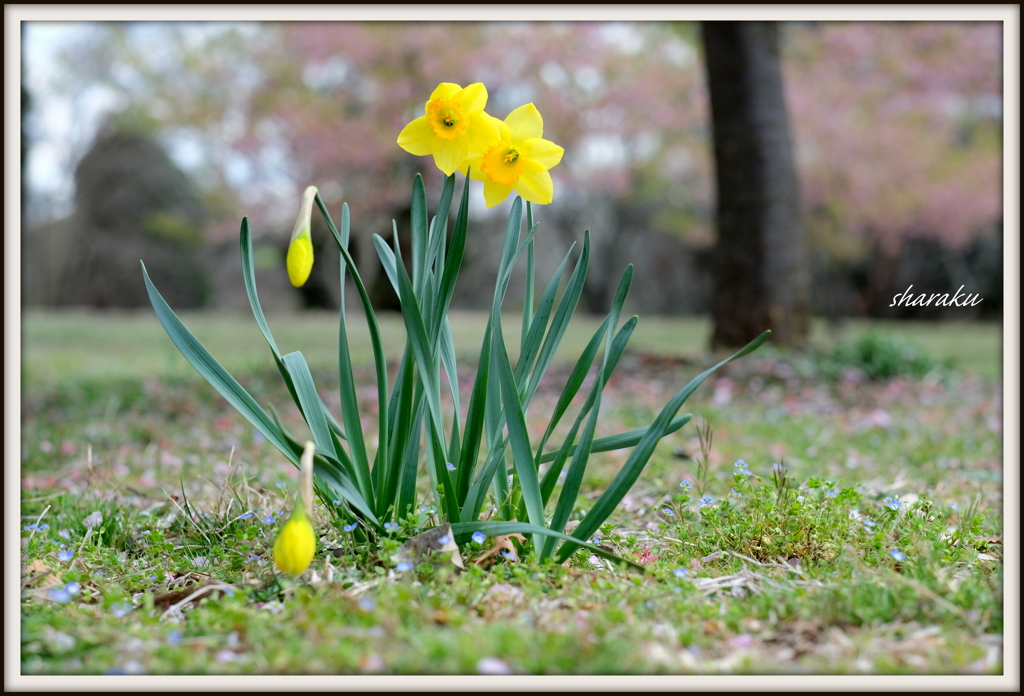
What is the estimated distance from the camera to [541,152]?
151cm

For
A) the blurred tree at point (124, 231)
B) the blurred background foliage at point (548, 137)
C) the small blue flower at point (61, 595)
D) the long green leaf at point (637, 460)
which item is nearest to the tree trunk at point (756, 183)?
the blurred background foliage at point (548, 137)

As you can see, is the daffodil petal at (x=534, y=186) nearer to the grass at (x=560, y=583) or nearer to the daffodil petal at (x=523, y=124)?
the daffodil petal at (x=523, y=124)

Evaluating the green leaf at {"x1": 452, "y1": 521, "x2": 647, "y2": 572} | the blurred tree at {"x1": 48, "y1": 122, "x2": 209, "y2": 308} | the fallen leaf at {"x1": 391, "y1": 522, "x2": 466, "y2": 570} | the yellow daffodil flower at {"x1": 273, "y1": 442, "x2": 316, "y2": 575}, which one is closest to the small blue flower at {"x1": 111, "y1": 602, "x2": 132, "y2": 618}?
the yellow daffodil flower at {"x1": 273, "y1": 442, "x2": 316, "y2": 575}

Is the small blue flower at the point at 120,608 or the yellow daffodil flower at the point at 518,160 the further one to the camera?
the yellow daffodil flower at the point at 518,160

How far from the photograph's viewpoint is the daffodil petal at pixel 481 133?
1456 mm

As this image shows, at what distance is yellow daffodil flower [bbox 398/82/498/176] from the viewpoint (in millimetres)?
1435

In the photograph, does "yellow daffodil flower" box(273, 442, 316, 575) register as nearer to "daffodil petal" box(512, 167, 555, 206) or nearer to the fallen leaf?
the fallen leaf

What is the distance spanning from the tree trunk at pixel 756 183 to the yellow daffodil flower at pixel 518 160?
425cm

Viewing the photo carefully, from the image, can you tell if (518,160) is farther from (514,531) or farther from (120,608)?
(120,608)

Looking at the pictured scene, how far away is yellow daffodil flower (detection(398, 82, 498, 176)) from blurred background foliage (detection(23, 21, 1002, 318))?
21.8 ft

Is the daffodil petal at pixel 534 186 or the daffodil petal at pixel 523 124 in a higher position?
the daffodil petal at pixel 523 124
